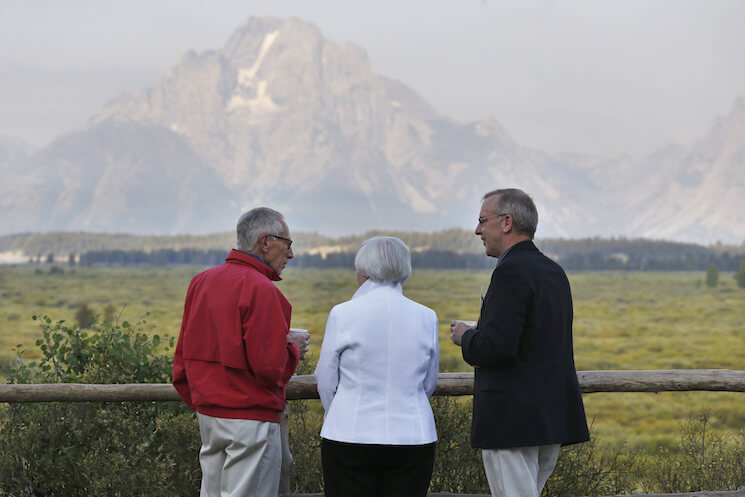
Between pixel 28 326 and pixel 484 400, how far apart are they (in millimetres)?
86687

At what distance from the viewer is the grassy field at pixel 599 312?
52156 millimetres

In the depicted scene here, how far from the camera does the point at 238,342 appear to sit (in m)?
2.62

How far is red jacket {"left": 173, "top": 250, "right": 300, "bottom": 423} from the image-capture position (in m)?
2.61

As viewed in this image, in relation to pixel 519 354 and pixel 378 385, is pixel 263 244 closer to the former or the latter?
pixel 378 385

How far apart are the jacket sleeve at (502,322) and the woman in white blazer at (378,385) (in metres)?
0.20

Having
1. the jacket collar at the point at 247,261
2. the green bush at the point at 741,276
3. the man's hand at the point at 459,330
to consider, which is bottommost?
the green bush at the point at 741,276

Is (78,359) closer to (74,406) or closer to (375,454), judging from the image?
(74,406)

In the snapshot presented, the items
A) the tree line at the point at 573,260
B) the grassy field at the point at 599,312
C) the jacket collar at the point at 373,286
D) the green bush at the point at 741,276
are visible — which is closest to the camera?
the jacket collar at the point at 373,286

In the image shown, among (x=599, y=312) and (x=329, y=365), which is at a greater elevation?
(x=329, y=365)

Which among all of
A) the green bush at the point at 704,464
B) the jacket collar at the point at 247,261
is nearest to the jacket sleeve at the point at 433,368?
the jacket collar at the point at 247,261

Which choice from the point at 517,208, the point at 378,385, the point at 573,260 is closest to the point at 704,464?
the point at 517,208

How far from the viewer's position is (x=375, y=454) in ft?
8.32

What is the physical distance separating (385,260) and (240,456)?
94 centimetres

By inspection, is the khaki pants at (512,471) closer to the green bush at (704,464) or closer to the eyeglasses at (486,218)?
the eyeglasses at (486,218)
